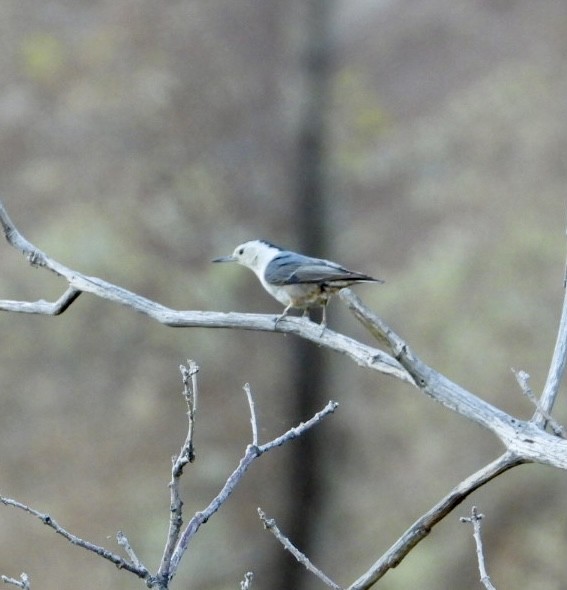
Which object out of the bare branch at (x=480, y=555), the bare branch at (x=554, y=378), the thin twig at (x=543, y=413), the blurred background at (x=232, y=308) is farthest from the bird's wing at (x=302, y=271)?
the blurred background at (x=232, y=308)

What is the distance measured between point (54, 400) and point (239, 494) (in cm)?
173

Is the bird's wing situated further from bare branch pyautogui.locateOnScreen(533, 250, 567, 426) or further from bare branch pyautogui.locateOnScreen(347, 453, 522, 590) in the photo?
bare branch pyautogui.locateOnScreen(347, 453, 522, 590)

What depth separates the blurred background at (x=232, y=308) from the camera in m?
8.63

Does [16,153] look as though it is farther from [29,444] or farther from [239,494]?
[239,494]

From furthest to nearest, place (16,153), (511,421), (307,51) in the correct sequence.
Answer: (307,51) < (16,153) < (511,421)

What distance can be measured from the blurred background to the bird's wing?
378 cm

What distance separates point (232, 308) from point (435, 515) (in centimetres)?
587

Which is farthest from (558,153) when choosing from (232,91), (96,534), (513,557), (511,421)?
(511,421)

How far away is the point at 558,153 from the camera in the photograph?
33.3 feet

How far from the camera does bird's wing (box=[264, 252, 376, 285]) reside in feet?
12.8

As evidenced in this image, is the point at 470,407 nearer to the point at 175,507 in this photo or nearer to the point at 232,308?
the point at 175,507

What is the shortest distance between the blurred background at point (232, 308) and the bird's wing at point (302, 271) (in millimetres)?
3777

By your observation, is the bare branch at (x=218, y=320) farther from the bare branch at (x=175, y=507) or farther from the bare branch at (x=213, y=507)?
the bare branch at (x=175, y=507)

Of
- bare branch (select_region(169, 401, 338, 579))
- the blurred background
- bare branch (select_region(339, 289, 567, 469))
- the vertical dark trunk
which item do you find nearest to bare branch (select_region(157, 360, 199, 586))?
bare branch (select_region(169, 401, 338, 579))
